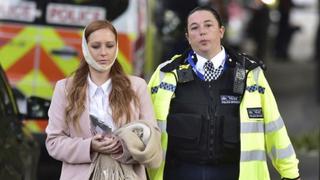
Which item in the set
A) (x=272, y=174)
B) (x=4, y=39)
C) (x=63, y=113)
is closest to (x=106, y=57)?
(x=63, y=113)

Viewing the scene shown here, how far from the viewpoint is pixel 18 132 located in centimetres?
507

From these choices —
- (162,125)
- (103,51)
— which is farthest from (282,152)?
(103,51)

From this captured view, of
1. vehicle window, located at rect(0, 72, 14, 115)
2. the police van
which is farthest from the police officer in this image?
the police van

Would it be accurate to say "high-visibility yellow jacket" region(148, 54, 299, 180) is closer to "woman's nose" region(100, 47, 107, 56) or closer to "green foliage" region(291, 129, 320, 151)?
"woman's nose" region(100, 47, 107, 56)

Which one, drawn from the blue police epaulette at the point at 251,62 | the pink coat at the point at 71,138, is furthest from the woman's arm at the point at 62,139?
the blue police epaulette at the point at 251,62

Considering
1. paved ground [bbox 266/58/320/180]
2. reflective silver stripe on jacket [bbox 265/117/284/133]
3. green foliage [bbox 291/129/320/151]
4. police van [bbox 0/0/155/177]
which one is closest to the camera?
reflective silver stripe on jacket [bbox 265/117/284/133]

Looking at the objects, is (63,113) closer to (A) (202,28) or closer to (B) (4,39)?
(A) (202,28)

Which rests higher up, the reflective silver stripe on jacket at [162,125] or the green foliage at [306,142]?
the reflective silver stripe on jacket at [162,125]

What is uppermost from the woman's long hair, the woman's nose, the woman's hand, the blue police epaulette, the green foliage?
the woman's nose

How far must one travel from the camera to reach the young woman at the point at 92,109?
156 inches

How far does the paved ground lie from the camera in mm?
9316

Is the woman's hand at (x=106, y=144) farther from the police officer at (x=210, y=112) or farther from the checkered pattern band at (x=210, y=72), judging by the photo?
the checkered pattern band at (x=210, y=72)

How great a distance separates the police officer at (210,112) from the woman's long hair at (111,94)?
0.26 metres

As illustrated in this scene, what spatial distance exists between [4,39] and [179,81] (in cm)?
362
